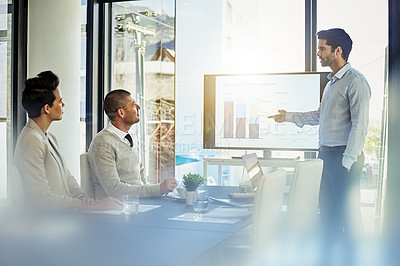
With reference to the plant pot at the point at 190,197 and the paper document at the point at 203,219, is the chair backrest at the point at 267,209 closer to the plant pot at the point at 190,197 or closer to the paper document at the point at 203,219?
the paper document at the point at 203,219

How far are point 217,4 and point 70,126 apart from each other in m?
2.10

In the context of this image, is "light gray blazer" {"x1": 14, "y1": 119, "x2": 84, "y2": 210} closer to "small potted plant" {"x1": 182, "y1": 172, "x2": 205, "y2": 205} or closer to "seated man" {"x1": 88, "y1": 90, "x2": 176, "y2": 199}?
"seated man" {"x1": 88, "y1": 90, "x2": 176, "y2": 199}

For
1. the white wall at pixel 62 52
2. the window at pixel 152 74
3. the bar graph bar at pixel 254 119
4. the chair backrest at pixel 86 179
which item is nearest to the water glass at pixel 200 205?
the chair backrest at pixel 86 179

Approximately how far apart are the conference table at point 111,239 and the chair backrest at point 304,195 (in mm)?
354

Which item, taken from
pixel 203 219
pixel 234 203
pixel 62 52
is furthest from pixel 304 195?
pixel 62 52

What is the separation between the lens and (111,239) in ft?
6.10

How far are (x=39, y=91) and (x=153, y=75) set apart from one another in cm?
296

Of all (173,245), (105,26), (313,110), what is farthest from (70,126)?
(173,245)

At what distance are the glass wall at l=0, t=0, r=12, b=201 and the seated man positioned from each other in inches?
82.3

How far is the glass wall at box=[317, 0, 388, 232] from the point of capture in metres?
4.98

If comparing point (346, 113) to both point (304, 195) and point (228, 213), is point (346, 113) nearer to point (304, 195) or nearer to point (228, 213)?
point (304, 195)

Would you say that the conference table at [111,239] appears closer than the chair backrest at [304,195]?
Yes

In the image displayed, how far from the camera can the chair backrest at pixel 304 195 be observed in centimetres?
258

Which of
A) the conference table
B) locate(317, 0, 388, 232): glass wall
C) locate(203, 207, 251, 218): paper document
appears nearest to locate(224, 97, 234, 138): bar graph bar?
locate(317, 0, 388, 232): glass wall
